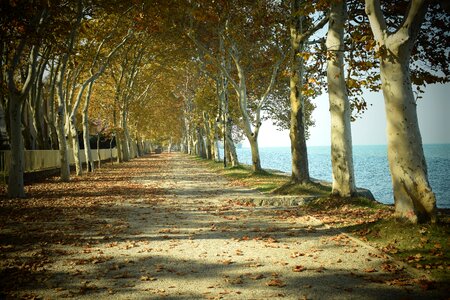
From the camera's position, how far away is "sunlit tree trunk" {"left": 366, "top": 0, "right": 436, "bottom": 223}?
712cm

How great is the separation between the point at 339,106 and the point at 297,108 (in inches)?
131

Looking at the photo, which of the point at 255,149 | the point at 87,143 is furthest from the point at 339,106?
the point at 87,143

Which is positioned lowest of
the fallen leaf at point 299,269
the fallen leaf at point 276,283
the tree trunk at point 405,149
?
the fallen leaf at point 299,269

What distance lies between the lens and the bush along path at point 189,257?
495cm

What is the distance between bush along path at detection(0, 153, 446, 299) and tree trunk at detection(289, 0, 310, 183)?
11.9 feet

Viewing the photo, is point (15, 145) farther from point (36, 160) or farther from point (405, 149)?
point (405, 149)

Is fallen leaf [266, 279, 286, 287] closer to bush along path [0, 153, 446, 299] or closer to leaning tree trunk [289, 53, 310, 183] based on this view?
bush along path [0, 153, 446, 299]

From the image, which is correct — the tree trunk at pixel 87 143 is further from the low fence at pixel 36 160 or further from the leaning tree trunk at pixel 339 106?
the leaning tree trunk at pixel 339 106

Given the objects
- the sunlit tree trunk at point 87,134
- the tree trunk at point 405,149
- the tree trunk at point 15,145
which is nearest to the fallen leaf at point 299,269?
the tree trunk at point 405,149

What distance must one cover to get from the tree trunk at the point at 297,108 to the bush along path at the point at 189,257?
363 centimetres

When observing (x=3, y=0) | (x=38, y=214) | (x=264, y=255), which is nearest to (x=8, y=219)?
(x=38, y=214)

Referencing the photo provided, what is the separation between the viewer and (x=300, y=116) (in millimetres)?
14398

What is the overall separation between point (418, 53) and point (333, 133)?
4454mm

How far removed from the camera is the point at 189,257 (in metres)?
6.60
